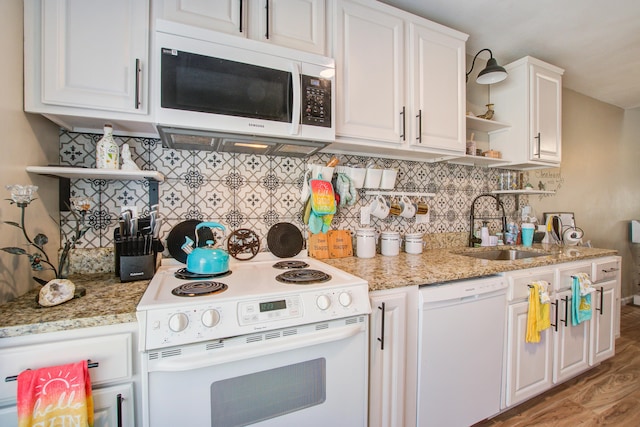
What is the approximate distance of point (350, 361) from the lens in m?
1.11

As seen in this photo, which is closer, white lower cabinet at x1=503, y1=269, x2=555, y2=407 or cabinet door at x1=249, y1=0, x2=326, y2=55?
cabinet door at x1=249, y1=0, x2=326, y2=55

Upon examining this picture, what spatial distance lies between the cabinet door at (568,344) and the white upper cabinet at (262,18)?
86.7 inches

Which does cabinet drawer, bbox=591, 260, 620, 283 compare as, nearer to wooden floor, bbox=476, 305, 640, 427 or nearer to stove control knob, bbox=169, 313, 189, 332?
wooden floor, bbox=476, 305, 640, 427

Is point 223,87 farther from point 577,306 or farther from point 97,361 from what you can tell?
point 577,306

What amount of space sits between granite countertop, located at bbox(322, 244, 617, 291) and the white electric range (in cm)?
21

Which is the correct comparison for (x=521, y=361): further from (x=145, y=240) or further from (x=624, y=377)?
(x=145, y=240)

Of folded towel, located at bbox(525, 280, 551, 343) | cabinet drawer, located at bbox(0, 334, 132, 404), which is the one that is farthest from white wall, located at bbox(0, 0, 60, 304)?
folded towel, located at bbox(525, 280, 551, 343)

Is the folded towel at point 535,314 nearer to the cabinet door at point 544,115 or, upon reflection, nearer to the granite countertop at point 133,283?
the granite countertop at point 133,283

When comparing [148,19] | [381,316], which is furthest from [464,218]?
[148,19]

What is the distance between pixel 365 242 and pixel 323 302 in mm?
806

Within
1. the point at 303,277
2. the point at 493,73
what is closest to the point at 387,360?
the point at 303,277

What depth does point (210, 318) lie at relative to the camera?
89cm

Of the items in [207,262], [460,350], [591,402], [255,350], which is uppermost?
[207,262]

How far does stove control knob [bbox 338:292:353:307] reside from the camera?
109 centimetres
